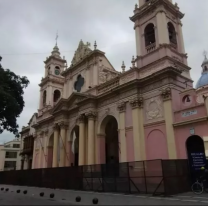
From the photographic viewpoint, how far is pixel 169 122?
17531 mm

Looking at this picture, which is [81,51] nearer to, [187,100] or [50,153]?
[50,153]

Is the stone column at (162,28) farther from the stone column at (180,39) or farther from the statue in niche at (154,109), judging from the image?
the statue in niche at (154,109)

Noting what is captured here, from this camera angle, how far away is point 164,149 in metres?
17.6

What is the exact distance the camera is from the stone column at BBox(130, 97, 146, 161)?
61.8ft

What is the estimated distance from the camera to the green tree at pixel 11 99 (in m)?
15.7

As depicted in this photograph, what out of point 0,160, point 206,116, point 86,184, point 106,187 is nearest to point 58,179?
point 86,184

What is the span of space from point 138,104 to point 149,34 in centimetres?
758

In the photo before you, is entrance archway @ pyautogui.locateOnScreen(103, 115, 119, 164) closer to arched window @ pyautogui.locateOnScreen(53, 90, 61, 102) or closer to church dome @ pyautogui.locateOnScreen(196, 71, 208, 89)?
arched window @ pyautogui.locateOnScreen(53, 90, 61, 102)

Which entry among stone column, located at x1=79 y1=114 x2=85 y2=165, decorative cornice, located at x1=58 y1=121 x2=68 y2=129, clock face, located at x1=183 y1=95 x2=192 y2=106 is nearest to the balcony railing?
clock face, located at x1=183 y1=95 x2=192 y2=106

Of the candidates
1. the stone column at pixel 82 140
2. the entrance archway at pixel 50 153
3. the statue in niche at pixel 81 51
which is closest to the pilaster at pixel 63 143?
the stone column at pixel 82 140

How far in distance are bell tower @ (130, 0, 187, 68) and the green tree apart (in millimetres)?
10895

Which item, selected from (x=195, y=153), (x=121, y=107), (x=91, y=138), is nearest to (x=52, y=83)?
(x=91, y=138)

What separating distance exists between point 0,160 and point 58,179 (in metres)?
53.4

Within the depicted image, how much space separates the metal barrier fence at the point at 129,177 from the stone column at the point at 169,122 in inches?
81.5
